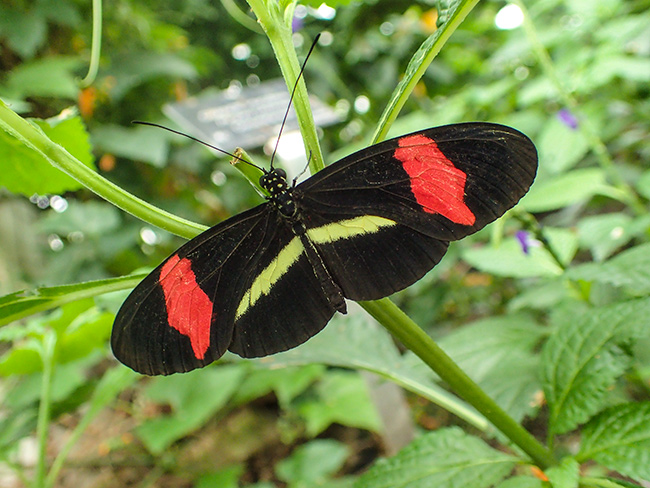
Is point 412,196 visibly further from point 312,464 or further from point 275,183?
point 312,464

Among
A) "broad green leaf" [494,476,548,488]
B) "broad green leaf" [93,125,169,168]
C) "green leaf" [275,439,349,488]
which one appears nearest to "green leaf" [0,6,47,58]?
"broad green leaf" [93,125,169,168]

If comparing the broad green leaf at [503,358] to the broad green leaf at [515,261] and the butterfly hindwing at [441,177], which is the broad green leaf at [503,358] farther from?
the butterfly hindwing at [441,177]

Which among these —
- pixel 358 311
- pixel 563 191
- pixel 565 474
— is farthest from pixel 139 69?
pixel 565 474

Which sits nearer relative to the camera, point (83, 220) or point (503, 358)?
point (503, 358)

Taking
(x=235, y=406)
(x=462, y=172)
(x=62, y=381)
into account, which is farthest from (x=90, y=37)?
(x=462, y=172)

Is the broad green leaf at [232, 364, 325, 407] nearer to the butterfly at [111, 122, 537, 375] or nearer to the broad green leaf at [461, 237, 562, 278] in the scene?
the broad green leaf at [461, 237, 562, 278]

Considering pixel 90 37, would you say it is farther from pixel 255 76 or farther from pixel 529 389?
pixel 529 389
